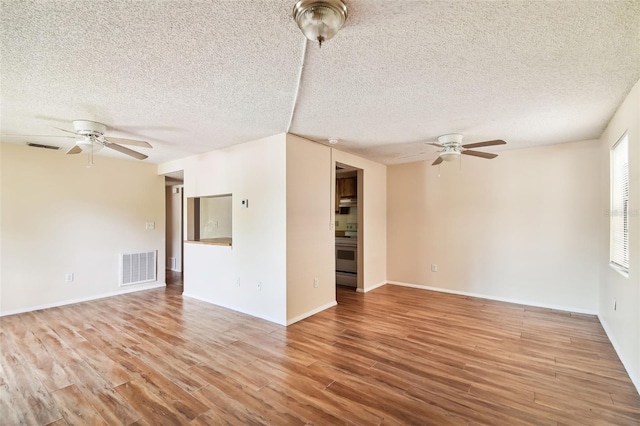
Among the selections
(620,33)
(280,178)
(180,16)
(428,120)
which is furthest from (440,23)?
(280,178)

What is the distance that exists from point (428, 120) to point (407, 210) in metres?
2.72

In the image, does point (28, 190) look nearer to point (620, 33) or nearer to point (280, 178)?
point (280, 178)

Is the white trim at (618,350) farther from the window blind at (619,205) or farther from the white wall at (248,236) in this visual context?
the white wall at (248,236)

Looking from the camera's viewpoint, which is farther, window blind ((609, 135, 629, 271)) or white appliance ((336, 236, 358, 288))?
white appliance ((336, 236, 358, 288))

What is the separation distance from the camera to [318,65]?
1977 millimetres

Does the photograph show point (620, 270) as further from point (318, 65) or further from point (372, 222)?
point (318, 65)

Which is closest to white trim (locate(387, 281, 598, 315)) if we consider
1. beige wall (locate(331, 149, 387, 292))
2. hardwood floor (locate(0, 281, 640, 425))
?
hardwood floor (locate(0, 281, 640, 425))

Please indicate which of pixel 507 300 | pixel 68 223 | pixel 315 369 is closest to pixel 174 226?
pixel 68 223

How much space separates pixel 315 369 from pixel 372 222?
128 inches

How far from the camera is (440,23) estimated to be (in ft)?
5.05

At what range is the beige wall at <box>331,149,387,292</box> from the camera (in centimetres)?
520

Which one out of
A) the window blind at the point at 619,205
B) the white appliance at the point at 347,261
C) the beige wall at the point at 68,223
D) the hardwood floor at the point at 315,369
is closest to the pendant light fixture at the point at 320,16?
the hardwood floor at the point at 315,369

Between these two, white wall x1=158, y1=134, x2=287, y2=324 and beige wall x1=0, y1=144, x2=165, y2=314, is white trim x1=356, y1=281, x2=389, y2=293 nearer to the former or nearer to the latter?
white wall x1=158, y1=134, x2=287, y2=324

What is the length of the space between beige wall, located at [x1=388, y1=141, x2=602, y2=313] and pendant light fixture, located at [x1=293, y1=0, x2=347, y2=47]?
4247 millimetres
